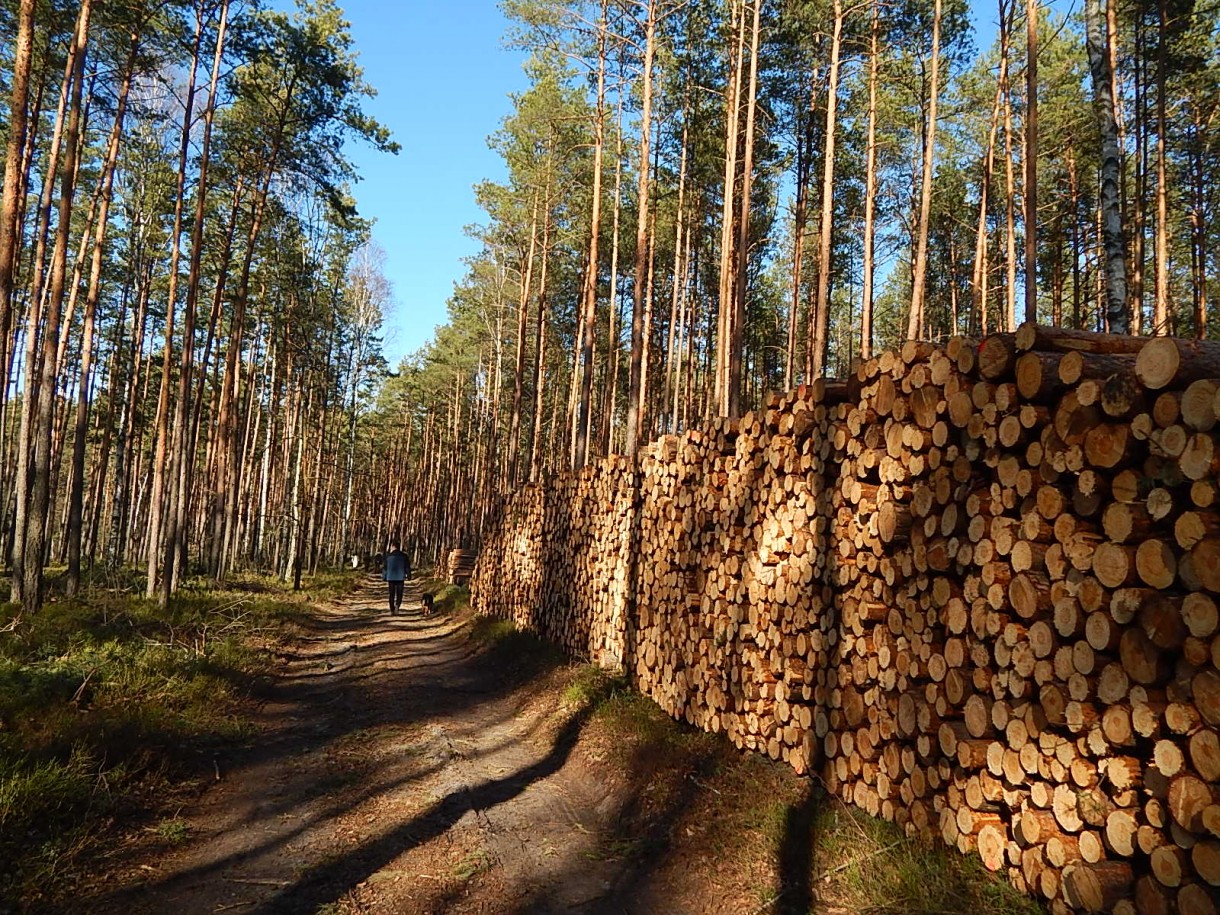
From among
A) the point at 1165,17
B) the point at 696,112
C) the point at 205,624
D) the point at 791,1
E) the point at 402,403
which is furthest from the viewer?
the point at 402,403

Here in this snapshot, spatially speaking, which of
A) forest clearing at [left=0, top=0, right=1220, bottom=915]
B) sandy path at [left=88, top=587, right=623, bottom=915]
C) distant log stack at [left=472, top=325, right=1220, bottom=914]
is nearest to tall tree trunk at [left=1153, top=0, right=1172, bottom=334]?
forest clearing at [left=0, top=0, right=1220, bottom=915]

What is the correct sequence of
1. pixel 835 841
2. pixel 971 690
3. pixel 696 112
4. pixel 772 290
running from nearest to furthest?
pixel 971 690, pixel 835 841, pixel 696 112, pixel 772 290

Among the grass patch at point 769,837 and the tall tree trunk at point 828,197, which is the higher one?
the tall tree trunk at point 828,197

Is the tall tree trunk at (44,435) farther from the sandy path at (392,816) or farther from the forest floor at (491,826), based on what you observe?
the forest floor at (491,826)

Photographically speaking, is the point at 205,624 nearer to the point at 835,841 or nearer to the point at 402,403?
the point at 835,841

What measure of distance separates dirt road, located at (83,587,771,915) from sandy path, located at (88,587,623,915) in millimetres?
15

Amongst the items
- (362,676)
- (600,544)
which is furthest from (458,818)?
(362,676)

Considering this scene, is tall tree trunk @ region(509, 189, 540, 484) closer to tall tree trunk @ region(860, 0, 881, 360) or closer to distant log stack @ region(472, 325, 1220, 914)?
tall tree trunk @ region(860, 0, 881, 360)

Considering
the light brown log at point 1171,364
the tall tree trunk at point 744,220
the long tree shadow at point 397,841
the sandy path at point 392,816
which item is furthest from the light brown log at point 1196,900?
the tall tree trunk at point 744,220

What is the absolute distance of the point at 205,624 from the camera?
454 inches

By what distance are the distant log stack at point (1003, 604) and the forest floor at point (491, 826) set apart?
1.65ft

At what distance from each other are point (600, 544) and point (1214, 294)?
94.7ft

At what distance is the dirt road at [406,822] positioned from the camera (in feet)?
14.2

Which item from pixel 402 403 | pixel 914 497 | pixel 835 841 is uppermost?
pixel 402 403
